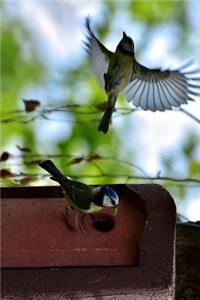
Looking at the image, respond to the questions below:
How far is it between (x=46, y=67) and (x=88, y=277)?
8.49ft

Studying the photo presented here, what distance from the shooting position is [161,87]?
2115 millimetres

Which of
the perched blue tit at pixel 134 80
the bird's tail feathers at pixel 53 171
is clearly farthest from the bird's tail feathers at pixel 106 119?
the bird's tail feathers at pixel 53 171

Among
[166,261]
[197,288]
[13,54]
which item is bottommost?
[197,288]

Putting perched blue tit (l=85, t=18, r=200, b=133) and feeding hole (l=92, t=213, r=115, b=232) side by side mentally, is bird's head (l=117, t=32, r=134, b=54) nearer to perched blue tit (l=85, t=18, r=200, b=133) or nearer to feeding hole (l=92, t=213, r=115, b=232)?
perched blue tit (l=85, t=18, r=200, b=133)

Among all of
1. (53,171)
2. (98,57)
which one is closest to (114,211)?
(53,171)

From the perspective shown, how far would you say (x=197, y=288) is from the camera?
5.84ft

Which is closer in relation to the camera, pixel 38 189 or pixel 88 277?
pixel 88 277

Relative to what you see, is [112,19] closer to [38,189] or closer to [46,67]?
[46,67]

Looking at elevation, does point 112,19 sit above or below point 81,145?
above

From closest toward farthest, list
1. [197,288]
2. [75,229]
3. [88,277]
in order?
1. [88,277]
2. [75,229]
3. [197,288]

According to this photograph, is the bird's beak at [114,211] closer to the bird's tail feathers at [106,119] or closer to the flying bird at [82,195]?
the flying bird at [82,195]

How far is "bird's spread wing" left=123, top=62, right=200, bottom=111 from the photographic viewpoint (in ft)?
6.58

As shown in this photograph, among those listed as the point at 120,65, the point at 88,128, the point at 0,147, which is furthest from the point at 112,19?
the point at 120,65

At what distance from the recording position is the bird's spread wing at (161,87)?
201cm
